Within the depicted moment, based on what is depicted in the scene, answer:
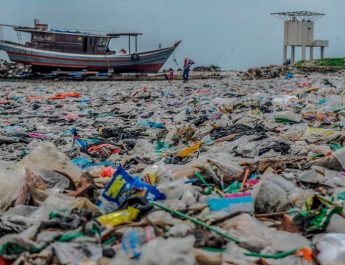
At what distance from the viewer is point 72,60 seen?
100 feet

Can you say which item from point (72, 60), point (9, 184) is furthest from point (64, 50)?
point (9, 184)

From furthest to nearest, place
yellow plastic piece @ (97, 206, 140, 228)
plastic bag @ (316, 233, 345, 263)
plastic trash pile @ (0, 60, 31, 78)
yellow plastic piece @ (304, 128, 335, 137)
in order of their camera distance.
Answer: plastic trash pile @ (0, 60, 31, 78)
yellow plastic piece @ (304, 128, 335, 137)
yellow plastic piece @ (97, 206, 140, 228)
plastic bag @ (316, 233, 345, 263)

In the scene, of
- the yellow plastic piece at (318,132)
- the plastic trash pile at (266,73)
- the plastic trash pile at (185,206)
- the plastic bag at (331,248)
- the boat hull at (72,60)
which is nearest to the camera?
the plastic trash pile at (185,206)

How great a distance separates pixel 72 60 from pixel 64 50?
0.82 m

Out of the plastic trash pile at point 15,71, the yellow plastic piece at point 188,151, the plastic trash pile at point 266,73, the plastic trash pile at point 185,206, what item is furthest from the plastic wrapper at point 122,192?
the plastic trash pile at point 15,71

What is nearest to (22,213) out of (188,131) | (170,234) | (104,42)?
(170,234)

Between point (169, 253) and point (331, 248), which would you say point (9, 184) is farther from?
point (331, 248)

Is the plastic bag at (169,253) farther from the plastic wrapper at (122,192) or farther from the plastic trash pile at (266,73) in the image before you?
the plastic trash pile at (266,73)

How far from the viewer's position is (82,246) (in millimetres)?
2746

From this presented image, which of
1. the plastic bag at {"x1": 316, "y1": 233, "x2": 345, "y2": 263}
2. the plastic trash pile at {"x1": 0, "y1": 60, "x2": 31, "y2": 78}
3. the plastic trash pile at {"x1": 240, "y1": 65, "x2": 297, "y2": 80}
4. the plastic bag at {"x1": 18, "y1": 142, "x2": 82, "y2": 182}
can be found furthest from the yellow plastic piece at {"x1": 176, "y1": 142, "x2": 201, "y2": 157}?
the plastic trash pile at {"x1": 0, "y1": 60, "x2": 31, "y2": 78}

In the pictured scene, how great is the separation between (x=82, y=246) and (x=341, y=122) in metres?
5.80

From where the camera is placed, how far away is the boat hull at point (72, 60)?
99.4 feet

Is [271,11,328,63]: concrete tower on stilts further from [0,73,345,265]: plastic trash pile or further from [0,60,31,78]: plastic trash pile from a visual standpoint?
[0,73,345,265]: plastic trash pile

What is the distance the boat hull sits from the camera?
30.3 metres
